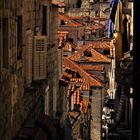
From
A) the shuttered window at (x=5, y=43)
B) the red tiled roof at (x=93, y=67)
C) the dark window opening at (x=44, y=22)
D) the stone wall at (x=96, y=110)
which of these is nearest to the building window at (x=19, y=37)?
the shuttered window at (x=5, y=43)

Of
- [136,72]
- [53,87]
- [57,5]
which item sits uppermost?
[57,5]

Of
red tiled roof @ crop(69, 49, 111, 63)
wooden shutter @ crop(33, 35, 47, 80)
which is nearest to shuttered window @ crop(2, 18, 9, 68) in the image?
wooden shutter @ crop(33, 35, 47, 80)

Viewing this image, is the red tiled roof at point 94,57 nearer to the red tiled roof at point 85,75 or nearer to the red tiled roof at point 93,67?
the red tiled roof at point 93,67

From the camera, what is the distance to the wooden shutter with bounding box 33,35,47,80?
1340cm

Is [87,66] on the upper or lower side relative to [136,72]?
lower

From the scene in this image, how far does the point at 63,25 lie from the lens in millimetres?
55625

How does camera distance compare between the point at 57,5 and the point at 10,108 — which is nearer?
the point at 10,108

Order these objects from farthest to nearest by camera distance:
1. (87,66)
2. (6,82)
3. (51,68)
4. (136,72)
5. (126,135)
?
1. (87,66)
2. (51,68)
3. (126,135)
4. (6,82)
5. (136,72)

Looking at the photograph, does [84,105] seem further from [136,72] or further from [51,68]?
[136,72]

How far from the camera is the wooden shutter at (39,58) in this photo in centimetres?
1340

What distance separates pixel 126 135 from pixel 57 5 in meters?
6.13

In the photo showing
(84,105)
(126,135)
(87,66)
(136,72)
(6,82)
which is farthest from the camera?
(87,66)

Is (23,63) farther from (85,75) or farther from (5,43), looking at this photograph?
(85,75)

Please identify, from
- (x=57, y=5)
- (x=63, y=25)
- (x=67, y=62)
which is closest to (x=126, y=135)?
(x=57, y=5)
